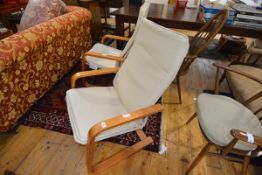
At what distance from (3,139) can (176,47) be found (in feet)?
5.18

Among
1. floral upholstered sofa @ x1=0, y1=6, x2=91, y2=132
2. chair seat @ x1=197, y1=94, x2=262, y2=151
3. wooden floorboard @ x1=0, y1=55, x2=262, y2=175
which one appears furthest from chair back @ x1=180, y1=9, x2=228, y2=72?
floral upholstered sofa @ x1=0, y1=6, x2=91, y2=132

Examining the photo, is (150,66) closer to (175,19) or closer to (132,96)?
(132,96)

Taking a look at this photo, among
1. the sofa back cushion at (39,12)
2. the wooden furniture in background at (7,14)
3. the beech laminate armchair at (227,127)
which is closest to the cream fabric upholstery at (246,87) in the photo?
the beech laminate armchair at (227,127)

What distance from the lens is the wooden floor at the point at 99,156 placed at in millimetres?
1276

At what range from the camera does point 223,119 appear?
1139mm

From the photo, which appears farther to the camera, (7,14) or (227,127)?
(7,14)

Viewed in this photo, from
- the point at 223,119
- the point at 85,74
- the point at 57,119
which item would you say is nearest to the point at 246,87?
the point at 223,119

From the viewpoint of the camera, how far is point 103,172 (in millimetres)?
1258

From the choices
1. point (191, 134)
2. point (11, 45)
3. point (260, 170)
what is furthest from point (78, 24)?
point (260, 170)

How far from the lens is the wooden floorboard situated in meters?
1.28

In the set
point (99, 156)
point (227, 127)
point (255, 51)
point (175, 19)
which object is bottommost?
point (99, 156)

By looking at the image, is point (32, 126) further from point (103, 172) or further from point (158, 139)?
point (158, 139)

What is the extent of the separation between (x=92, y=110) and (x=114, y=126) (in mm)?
348

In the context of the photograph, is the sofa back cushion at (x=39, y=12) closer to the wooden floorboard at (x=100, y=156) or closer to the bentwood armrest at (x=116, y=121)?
the wooden floorboard at (x=100, y=156)
